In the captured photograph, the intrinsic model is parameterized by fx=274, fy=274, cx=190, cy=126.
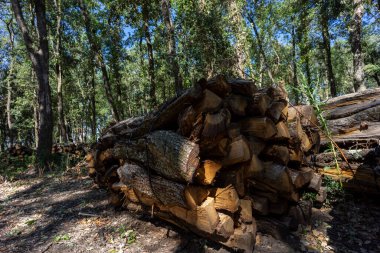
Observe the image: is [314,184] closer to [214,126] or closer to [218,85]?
[214,126]

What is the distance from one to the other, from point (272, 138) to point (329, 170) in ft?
5.13

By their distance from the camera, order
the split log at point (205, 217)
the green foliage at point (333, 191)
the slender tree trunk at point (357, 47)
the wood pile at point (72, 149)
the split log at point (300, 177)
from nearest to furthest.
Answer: the split log at point (205, 217)
the split log at point (300, 177)
the green foliage at point (333, 191)
the slender tree trunk at point (357, 47)
the wood pile at point (72, 149)

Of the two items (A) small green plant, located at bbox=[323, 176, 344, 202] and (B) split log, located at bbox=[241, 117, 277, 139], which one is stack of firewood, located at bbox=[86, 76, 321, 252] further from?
(A) small green plant, located at bbox=[323, 176, 344, 202]

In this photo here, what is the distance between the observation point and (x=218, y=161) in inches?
133

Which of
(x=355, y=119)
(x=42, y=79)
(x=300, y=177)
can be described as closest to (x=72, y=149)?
(x=42, y=79)

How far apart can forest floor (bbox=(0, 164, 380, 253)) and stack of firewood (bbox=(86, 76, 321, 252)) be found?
0.23m

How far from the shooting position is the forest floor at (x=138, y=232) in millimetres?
3454

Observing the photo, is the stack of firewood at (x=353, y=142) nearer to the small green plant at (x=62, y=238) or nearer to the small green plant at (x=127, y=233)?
the small green plant at (x=127, y=233)

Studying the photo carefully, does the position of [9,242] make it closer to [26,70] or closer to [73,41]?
[73,41]

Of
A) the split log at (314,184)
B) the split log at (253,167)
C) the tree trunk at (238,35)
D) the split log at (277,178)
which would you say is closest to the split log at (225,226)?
the split log at (253,167)

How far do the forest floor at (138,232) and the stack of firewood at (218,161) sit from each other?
0.77 feet

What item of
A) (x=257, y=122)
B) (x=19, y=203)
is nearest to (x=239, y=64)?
(x=257, y=122)

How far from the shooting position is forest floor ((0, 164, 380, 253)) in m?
3.45

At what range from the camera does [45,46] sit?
33.4 feet
